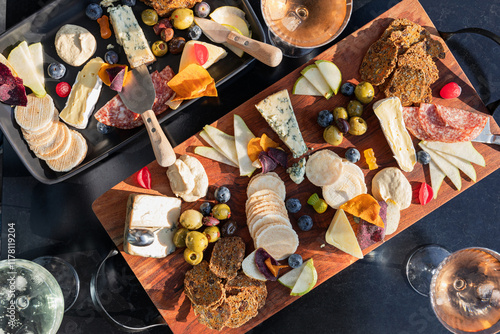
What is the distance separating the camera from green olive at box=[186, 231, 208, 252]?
2248 millimetres

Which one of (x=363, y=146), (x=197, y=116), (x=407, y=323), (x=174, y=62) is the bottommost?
(x=407, y=323)

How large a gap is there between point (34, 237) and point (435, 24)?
9.14ft

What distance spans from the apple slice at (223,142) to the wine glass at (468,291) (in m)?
1.21

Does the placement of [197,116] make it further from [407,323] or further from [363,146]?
[407,323]

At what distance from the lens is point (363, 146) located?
2424mm

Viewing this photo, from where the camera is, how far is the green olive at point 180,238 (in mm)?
2320

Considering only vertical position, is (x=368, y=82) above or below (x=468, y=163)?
above

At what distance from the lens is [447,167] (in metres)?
2.41

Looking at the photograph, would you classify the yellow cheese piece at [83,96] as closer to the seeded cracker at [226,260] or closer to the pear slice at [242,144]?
the pear slice at [242,144]

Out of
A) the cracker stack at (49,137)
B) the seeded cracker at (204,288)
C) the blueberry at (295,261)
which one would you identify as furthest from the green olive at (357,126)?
the cracker stack at (49,137)

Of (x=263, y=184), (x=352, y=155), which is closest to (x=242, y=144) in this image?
(x=263, y=184)

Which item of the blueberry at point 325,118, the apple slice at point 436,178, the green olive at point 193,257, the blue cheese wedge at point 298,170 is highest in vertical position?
the blueberry at point 325,118

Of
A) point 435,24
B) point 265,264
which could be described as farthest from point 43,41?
point 435,24

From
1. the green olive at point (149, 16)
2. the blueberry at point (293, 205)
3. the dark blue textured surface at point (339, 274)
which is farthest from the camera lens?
the dark blue textured surface at point (339, 274)
